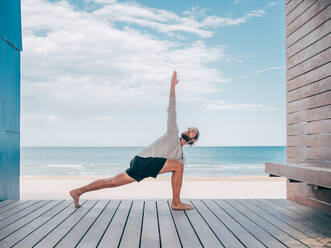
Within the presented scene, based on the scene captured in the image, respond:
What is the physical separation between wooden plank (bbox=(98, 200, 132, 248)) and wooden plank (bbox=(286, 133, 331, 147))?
199 centimetres

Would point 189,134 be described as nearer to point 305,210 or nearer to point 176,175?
point 176,175

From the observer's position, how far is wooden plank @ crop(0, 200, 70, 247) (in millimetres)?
2492

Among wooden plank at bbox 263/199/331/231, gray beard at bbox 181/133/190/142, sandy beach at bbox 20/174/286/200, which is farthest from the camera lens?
sandy beach at bbox 20/174/286/200

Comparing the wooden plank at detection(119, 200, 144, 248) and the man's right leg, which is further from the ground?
the man's right leg

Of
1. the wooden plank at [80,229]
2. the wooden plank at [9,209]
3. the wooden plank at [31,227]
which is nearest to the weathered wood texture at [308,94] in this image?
the wooden plank at [80,229]

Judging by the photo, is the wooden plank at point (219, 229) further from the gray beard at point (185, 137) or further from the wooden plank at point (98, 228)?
the wooden plank at point (98, 228)

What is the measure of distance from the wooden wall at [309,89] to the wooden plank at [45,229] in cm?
228

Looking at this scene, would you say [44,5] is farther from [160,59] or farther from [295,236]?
[295,236]

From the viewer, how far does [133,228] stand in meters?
2.86

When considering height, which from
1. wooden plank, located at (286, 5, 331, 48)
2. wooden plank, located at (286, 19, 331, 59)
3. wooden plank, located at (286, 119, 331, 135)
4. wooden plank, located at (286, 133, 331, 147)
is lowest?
wooden plank, located at (286, 133, 331, 147)

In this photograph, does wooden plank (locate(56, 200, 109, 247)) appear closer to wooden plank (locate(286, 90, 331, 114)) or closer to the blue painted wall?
the blue painted wall

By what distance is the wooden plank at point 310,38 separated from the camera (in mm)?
3527

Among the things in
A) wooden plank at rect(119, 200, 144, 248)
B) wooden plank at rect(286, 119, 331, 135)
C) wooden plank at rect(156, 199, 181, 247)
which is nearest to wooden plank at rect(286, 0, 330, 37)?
wooden plank at rect(286, 119, 331, 135)

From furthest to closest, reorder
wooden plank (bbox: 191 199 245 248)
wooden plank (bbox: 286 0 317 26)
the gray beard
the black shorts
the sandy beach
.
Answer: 1. the sandy beach
2. wooden plank (bbox: 286 0 317 26)
3. the gray beard
4. the black shorts
5. wooden plank (bbox: 191 199 245 248)
